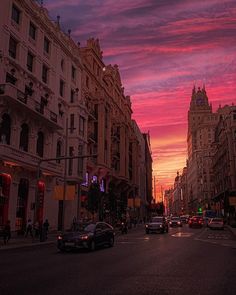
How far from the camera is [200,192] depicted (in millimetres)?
159375

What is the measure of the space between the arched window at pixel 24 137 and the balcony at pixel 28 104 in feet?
4.51

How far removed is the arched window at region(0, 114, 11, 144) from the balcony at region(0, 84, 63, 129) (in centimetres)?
134

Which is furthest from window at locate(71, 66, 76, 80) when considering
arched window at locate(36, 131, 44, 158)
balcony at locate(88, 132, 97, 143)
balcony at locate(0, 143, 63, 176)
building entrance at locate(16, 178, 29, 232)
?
building entrance at locate(16, 178, 29, 232)

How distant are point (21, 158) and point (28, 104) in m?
5.13

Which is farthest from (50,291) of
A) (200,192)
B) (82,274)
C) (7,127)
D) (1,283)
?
(200,192)

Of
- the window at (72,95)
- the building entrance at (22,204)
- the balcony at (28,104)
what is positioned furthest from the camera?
the window at (72,95)

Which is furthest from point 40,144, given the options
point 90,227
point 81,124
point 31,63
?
point 90,227

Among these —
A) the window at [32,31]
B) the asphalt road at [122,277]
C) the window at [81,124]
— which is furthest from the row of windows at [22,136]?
the asphalt road at [122,277]

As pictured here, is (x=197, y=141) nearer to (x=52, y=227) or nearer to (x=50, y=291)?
(x=52, y=227)

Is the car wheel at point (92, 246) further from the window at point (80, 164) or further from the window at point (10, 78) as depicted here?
the window at point (80, 164)

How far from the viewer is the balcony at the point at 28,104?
27750 mm

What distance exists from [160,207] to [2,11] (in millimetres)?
98496

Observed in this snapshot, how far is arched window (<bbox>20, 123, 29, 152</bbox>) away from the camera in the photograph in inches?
1243

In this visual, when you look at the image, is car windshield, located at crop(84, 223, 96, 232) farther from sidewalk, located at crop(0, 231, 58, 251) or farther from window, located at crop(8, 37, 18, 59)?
window, located at crop(8, 37, 18, 59)
